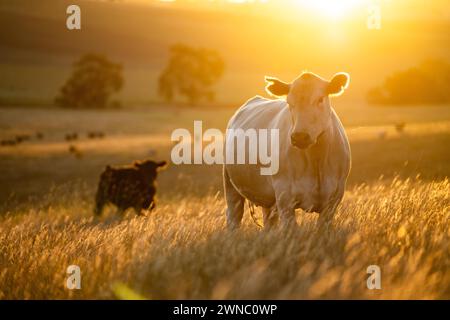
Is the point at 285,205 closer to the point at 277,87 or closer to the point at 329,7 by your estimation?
the point at 277,87

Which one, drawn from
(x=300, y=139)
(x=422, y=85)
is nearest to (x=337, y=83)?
(x=300, y=139)

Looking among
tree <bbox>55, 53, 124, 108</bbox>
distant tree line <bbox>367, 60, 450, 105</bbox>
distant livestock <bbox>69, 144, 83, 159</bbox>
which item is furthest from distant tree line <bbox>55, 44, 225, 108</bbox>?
distant livestock <bbox>69, 144, 83, 159</bbox>

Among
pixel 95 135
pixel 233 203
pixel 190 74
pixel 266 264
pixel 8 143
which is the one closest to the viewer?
pixel 266 264

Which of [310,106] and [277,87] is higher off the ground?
[277,87]

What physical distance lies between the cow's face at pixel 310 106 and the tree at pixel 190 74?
6812 centimetres

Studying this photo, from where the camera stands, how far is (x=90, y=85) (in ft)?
218

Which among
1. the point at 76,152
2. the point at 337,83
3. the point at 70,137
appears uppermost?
the point at 70,137

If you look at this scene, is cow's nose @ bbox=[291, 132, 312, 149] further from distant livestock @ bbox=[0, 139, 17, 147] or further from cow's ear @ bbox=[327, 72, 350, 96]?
distant livestock @ bbox=[0, 139, 17, 147]

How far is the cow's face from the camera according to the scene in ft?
20.5

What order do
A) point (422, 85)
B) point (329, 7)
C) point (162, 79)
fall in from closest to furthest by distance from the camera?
point (422, 85)
point (162, 79)
point (329, 7)

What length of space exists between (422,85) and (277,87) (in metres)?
58.6

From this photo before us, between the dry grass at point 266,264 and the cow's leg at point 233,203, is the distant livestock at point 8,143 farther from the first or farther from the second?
the dry grass at point 266,264

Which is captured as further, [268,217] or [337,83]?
[268,217]
